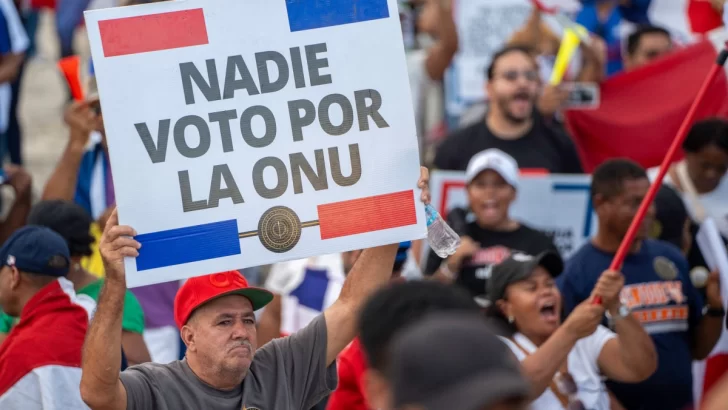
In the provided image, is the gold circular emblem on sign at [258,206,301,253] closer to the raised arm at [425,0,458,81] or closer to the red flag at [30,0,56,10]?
the raised arm at [425,0,458,81]

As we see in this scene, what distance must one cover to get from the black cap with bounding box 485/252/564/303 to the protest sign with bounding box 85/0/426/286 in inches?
57.1

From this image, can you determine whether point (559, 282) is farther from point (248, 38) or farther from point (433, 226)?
point (248, 38)

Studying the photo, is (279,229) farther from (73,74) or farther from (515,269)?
(73,74)

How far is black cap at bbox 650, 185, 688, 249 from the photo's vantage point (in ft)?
24.7

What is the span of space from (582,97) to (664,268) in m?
2.84

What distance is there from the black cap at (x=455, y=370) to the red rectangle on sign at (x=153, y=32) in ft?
7.50

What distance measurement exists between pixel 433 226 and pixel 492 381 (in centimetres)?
237

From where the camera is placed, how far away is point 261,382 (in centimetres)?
454

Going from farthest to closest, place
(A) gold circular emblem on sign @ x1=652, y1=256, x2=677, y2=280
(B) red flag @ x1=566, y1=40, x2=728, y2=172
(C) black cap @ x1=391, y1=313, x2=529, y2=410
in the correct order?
1. (B) red flag @ x1=566, y1=40, x2=728, y2=172
2. (A) gold circular emblem on sign @ x1=652, y1=256, x2=677, y2=280
3. (C) black cap @ x1=391, y1=313, x2=529, y2=410

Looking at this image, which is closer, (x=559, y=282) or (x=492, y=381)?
(x=492, y=381)

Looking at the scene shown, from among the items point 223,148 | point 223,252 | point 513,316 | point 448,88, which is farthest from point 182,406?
point 448,88


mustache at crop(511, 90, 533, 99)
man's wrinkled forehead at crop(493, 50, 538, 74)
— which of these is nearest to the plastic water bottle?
mustache at crop(511, 90, 533, 99)

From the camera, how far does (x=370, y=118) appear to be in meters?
4.51

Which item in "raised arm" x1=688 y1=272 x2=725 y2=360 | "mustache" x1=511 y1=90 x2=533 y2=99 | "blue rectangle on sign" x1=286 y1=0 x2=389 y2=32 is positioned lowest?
"raised arm" x1=688 y1=272 x2=725 y2=360
